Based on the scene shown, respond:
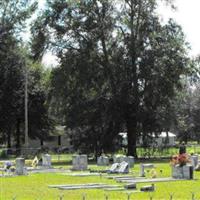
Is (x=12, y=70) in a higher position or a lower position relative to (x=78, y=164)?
higher

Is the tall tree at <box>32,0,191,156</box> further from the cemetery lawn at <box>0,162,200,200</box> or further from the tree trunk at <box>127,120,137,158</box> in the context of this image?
the cemetery lawn at <box>0,162,200,200</box>

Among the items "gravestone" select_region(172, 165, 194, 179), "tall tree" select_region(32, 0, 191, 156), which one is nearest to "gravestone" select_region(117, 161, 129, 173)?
"gravestone" select_region(172, 165, 194, 179)

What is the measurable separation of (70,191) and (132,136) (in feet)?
101

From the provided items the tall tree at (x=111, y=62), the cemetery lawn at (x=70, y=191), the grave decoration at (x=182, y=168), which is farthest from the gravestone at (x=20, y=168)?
the tall tree at (x=111, y=62)

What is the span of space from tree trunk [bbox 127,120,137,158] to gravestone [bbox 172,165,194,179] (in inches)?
938

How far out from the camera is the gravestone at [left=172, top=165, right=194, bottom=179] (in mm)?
28766

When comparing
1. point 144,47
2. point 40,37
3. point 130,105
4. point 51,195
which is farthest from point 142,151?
point 51,195

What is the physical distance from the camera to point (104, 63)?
2078 inches

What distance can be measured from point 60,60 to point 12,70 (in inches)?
777

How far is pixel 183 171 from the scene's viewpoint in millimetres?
28906

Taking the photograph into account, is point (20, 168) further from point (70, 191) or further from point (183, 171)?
point (70, 191)

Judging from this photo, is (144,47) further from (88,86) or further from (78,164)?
(78,164)

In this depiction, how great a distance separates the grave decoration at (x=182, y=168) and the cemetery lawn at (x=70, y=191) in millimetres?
562

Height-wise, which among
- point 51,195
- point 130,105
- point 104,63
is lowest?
point 51,195
